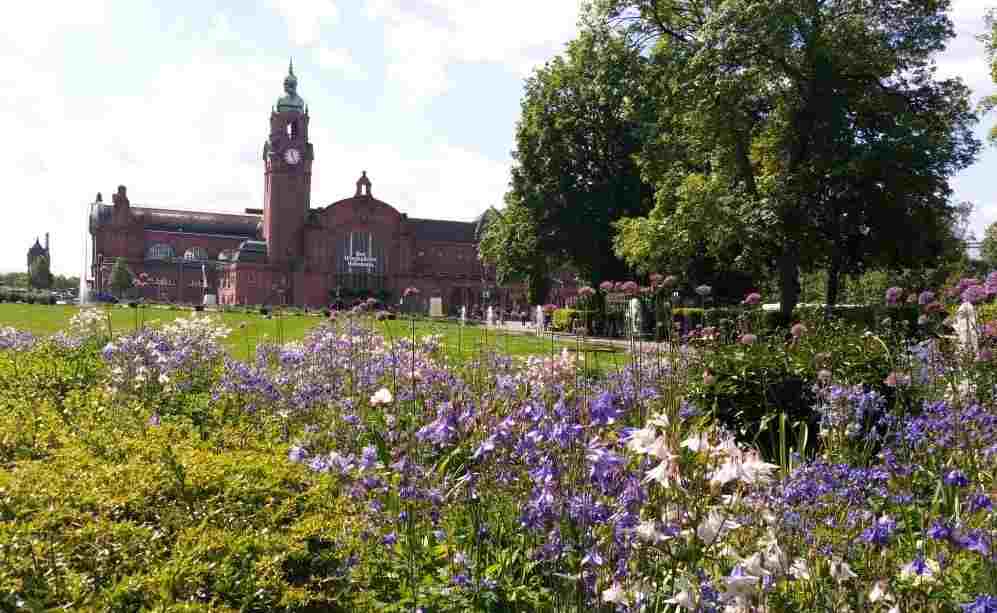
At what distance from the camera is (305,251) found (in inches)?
3248

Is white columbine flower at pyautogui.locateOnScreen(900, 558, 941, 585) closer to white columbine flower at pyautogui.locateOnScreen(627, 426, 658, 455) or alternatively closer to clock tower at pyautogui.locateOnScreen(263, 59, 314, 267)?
white columbine flower at pyautogui.locateOnScreen(627, 426, 658, 455)

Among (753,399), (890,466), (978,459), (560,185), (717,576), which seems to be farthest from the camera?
(560,185)

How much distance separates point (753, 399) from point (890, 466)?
3.56m

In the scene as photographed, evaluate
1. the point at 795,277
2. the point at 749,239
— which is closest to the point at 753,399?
the point at 749,239

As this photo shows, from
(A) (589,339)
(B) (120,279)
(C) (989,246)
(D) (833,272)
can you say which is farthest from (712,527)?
(B) (120,279)

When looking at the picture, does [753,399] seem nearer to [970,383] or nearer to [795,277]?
[970,383]

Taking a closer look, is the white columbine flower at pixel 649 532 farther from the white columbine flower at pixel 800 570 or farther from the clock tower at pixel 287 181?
the clock tower at pixel 287 181

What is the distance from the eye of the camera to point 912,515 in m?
4.70

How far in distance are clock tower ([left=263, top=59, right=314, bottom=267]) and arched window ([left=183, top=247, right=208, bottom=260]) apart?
17526 millimetres

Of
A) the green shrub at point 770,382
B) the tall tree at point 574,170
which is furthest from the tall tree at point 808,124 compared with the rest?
the green shrub at point 770,382

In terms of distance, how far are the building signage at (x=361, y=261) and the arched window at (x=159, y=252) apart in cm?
2598

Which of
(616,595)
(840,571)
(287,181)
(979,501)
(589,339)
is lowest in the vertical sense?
(616,595)

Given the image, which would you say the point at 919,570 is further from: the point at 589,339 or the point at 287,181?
the point at 287,181

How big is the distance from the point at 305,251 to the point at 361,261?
533 cm
